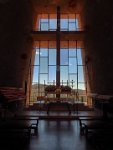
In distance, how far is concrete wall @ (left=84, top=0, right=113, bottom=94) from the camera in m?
9.45

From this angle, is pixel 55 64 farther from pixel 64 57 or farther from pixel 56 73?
pixel 56 73

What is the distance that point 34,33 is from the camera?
44.1ft

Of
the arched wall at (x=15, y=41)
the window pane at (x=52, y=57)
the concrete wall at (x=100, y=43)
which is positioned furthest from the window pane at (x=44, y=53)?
the concrete wall at (x=100, y=43)

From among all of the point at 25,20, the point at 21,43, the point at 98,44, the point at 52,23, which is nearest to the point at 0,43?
the point at 21,43

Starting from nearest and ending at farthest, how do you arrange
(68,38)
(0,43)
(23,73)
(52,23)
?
(0,43)
(23,73)
(68,38)
(52,23)

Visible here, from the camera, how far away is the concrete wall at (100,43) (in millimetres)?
9449

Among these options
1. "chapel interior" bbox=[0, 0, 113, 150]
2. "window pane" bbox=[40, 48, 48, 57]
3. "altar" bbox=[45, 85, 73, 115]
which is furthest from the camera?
"window pane" bbox=[40, 48, 48, 57]

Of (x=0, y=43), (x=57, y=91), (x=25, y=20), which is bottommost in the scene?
(x=57, y=91)

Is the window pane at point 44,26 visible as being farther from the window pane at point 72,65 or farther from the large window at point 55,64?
the window pane at point 72,65

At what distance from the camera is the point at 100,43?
10781mm

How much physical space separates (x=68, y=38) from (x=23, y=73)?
3484mm

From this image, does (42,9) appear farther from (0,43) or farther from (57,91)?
(57,91)

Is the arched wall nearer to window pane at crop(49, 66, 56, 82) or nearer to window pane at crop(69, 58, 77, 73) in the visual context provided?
window pane at crop(49, 66, 56, 82)

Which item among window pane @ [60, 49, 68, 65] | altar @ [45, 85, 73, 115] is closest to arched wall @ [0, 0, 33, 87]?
altar @ [45, 85, 73, 115]
